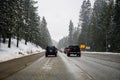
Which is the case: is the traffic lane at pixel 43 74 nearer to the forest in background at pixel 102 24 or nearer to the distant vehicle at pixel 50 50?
the distant vehicle at pixel 50 50

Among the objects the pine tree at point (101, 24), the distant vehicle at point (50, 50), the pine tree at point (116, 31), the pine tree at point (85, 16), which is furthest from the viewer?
the pine tree at point (85, 16)

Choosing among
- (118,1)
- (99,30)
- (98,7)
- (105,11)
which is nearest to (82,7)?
(98,7)

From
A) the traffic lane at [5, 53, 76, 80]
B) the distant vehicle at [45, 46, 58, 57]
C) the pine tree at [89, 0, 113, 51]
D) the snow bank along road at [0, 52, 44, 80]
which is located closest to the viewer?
the traffic lane at [5, 53, 76, 80]

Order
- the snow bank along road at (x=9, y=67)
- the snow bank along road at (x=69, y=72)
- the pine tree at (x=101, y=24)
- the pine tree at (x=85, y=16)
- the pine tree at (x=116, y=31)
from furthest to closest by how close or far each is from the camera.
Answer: the pine tree at (x=85, y=16) → the pine tree at (x=101, y=24) → the pine tree at (x=116, y=31) → the snow bank along road at (x=9, y=67) → the snow bank along road at (x=69, y=72)

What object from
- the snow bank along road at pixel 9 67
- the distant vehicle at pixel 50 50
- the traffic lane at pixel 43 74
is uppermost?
the distant vehicle at pixel 50 50

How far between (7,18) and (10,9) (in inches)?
79.2

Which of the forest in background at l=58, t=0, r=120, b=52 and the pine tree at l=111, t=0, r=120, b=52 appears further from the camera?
→ the forest in background at l=58, t=0, r=120, b=52

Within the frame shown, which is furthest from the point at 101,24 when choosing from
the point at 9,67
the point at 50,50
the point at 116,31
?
the point at 9,67

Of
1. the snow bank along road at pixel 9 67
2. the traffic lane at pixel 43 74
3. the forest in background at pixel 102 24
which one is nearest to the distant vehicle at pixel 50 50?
the forest in background at pixel 102 24

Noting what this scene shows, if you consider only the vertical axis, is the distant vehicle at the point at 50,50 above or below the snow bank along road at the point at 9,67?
above

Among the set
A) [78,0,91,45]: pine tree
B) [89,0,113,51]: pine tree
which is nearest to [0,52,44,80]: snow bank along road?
[89,0,113,51]: pine tree

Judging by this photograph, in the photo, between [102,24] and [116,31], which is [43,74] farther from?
[102,24]

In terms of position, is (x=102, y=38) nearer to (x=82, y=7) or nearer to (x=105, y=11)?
(x=105, y=11)

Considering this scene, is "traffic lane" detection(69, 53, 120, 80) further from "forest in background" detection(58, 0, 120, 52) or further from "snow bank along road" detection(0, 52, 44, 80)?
"forest in background" detection(58, 0, 120, 52)
